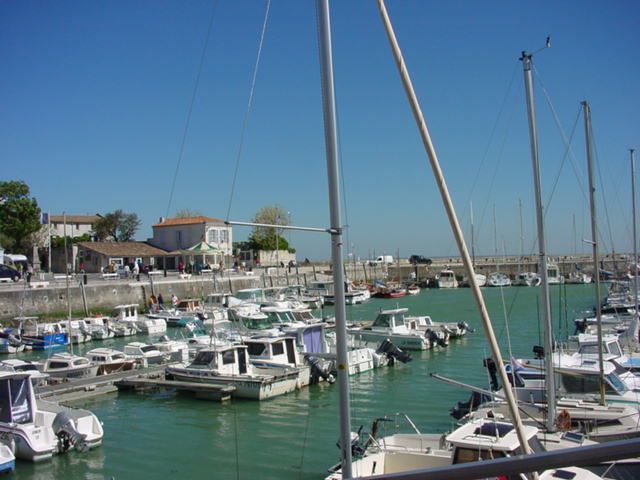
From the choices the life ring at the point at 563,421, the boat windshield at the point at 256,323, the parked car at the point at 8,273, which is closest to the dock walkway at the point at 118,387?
the life ring at the point at 563,421

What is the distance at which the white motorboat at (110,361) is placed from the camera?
29103 mm

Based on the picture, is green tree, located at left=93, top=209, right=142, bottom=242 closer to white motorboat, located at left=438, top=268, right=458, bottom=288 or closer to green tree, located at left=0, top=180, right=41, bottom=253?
green tree, located at left=0, top=180, right=41, bottom=253

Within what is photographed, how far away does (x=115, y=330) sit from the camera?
46281mm

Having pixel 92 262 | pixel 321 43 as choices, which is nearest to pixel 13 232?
pixel 92 262

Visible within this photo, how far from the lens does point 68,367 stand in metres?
28.3

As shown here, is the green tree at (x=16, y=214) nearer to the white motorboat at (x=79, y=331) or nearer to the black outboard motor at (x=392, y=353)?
the white motorboat at (x=79, y=331)

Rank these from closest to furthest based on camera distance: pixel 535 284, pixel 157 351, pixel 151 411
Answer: pixel 151 411
pixel 157 351
pixel 535 284

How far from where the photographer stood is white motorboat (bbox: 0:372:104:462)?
16.6 metres

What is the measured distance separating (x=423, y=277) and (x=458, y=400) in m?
87.3

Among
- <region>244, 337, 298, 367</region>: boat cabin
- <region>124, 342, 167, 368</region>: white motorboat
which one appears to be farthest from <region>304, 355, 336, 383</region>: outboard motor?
<region>124, 342, 167, 368</region>: white motorboat

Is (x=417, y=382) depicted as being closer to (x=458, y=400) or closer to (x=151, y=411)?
(x=458, y=400)

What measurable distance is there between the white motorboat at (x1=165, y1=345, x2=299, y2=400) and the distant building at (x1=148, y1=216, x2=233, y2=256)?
182ft

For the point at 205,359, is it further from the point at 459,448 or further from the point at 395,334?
the point at 459,448

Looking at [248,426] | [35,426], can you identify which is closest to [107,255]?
[248,426]
